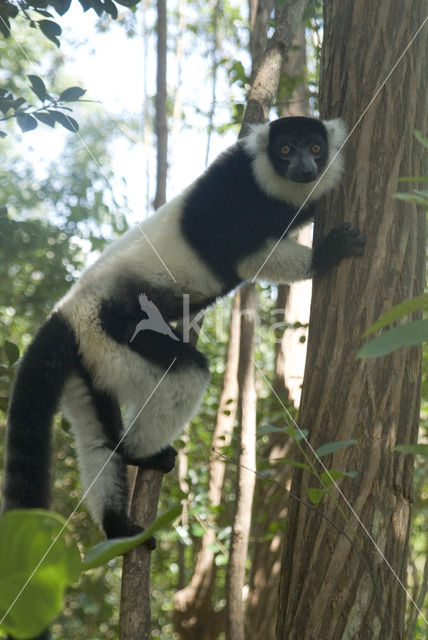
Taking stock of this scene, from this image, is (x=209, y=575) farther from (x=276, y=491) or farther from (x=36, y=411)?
(x=36, y=411)

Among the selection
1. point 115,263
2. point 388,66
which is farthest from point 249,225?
point 388,66

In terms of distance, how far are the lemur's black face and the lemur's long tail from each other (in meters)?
1.52

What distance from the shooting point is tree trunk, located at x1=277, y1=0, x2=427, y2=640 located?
238cm

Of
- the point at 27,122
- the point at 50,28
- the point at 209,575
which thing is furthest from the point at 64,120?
the point at 209,575

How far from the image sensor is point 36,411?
3.10m

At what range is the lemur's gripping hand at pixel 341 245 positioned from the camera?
2.74m

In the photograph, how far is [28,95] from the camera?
6.52 metres

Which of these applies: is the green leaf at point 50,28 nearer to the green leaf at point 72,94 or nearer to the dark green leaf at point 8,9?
the dark green leaf at point 8,9

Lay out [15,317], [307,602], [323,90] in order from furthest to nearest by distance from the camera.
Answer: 1. [15,317]
2. [323,90]
3. [307,602]

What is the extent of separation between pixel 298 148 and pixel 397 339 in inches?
128

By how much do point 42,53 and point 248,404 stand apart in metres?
4.98

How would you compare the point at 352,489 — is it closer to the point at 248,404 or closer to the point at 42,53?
the point at 248,404

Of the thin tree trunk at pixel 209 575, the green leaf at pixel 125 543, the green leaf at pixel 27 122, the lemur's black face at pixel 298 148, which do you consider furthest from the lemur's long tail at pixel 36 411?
the thin tree trunk at pixel 209 575

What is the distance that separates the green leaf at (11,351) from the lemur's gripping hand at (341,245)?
185 cm
